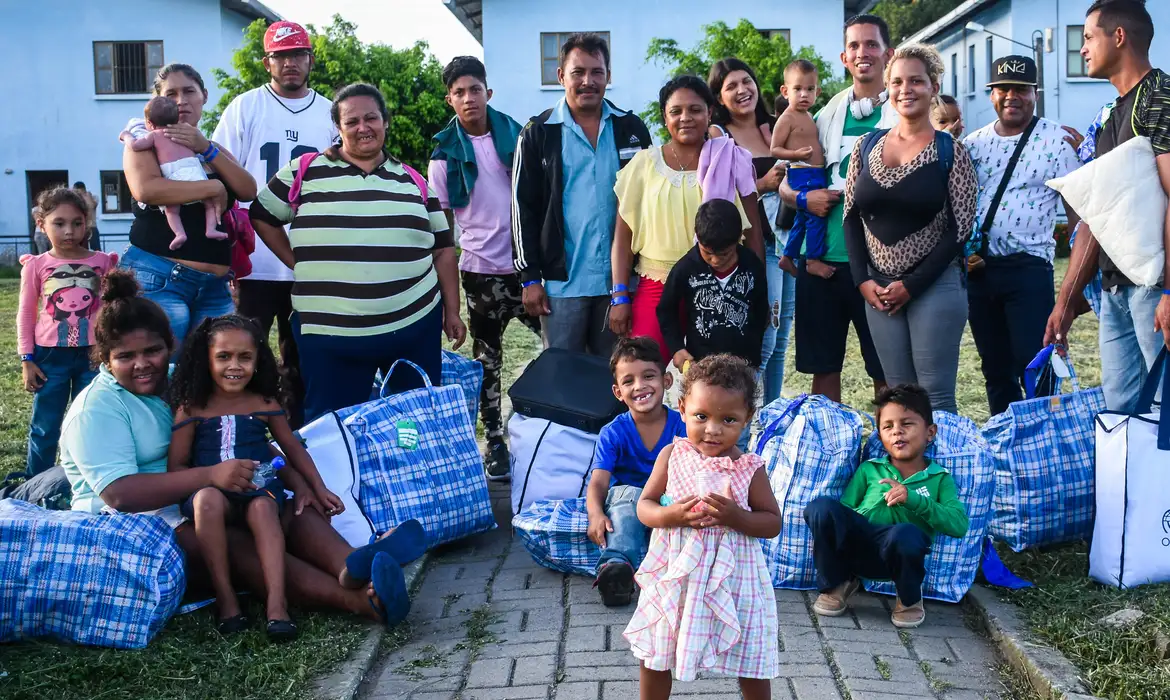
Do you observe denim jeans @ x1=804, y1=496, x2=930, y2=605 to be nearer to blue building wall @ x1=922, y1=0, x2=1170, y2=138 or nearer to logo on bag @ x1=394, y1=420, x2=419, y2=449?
logo on bag @ x1=394, y1=420, x2=419, y2=449

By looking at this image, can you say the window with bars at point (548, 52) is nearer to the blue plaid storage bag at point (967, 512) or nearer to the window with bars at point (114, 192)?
the window with bars at point (114, 192)

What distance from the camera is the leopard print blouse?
16.1ft

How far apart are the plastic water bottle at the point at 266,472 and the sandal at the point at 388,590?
23.6 inches

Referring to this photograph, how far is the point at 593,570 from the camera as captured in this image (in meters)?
4.75

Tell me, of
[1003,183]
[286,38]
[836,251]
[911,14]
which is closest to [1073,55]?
[911,14]

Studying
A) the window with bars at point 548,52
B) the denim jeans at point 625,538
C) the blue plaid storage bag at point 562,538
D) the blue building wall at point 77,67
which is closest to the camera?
the denim jeans at point 625,538

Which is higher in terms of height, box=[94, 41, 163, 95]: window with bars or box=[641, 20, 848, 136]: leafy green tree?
box=[94, 41, 163, 95]: window with bars

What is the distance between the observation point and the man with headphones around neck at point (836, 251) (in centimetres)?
567

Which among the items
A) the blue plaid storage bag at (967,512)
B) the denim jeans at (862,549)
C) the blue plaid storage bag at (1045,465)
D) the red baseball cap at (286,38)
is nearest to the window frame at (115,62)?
the red baseball cap at (286,38)

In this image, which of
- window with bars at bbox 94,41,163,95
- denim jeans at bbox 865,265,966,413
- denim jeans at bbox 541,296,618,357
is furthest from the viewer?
window with bars at bbox 94,41,163,95

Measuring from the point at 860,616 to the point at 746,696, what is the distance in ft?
A: 4.12

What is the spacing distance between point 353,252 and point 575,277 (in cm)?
118

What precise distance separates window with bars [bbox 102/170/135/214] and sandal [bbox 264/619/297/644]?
1194 inches

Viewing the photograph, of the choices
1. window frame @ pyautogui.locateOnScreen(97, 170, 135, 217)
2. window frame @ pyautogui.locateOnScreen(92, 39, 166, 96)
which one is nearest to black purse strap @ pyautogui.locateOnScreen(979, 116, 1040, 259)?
window frame @ pyautogui.locateOnScreen(97, 170, 135, 217)
